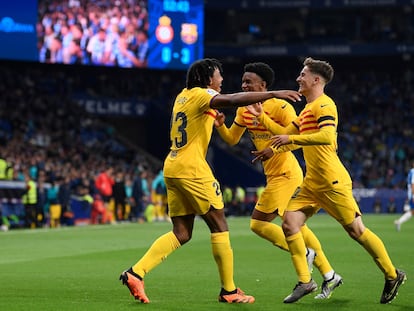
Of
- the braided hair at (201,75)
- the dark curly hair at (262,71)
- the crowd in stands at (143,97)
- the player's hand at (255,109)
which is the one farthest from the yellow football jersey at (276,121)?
the crowd in stands at (143,97)

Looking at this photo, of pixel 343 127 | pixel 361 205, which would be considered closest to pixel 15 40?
pixel 361 205

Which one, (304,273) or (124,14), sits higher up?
(124,14)

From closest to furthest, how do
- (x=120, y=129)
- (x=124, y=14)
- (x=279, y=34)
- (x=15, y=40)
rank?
(x=15, y=40)
(x=124, y=14)
(x=120, y=129)
(x=279, y=34)

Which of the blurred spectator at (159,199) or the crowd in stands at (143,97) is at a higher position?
the crowd in stands at (143,97)

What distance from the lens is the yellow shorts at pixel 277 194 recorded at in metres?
12.0

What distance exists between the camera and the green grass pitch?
34.0ft

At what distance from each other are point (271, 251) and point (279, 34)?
40.7 metres

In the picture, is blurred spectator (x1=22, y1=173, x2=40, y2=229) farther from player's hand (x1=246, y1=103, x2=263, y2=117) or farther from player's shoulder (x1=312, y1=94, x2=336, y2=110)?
player's shoulder (x1=312, y1=94, x2=336, y2=110)

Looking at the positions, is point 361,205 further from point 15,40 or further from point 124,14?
point 15,40

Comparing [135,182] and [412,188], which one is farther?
[135,182]

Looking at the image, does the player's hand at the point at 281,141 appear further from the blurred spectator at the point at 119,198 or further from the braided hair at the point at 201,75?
the blurred spectator at the point at 119,198

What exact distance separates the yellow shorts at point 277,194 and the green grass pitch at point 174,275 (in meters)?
0.96

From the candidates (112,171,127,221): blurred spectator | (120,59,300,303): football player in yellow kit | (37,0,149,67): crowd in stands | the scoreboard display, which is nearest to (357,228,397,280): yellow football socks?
(120,59,300,303): football player in yellow kit

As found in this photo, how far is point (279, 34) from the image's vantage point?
59.1 metres
